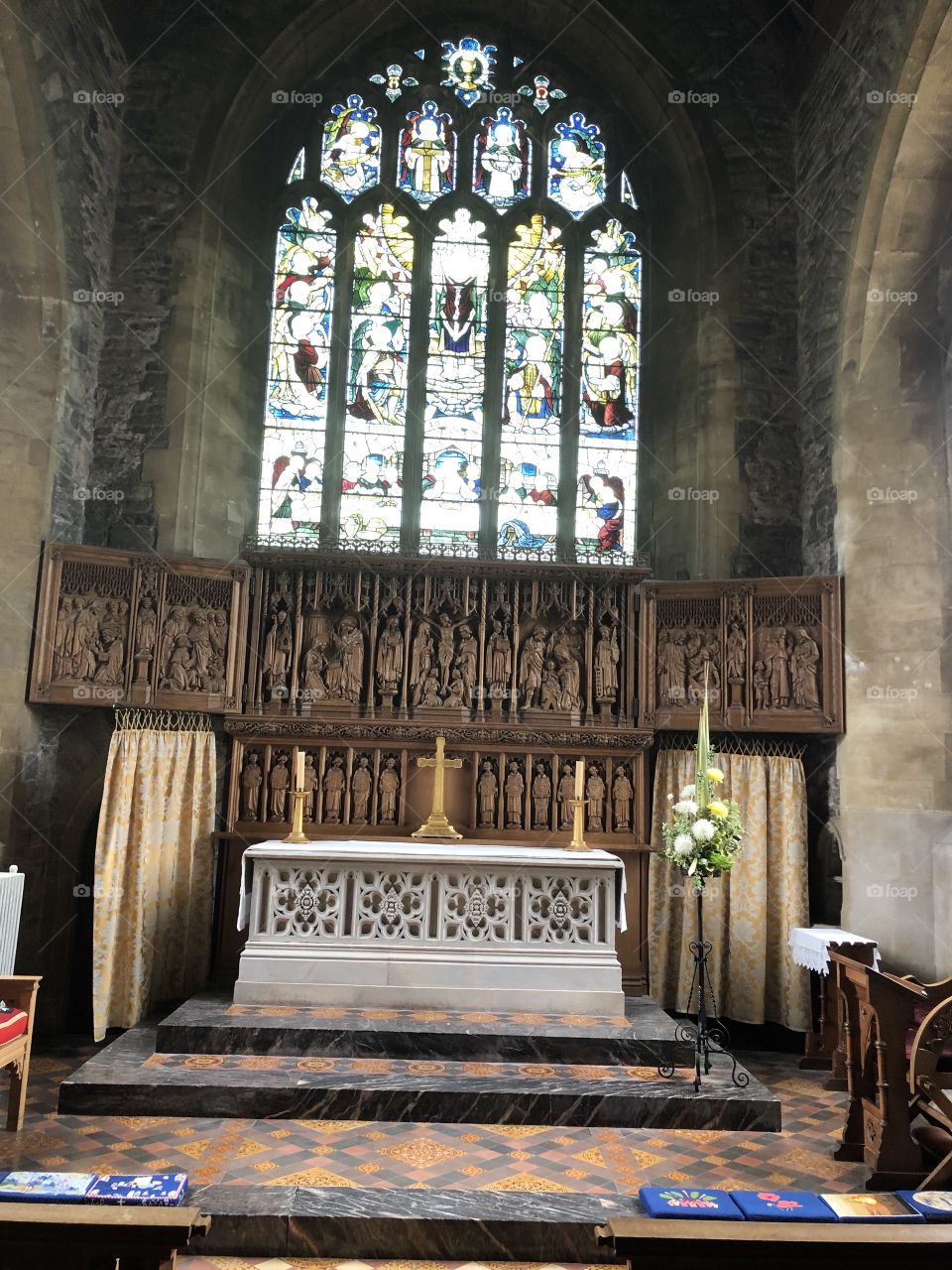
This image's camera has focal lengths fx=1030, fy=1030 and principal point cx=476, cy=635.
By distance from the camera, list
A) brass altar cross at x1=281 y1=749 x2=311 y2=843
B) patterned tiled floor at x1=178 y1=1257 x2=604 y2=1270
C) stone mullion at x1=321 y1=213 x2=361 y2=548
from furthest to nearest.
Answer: stone mullion at x1=321 y1=213 x2=361 y2=548 → brass altar cross at x1=281 y1=749 x2=311 y2=843 → patterned tiled floor at x1=178 y1=1257 x2=604 y2=1270

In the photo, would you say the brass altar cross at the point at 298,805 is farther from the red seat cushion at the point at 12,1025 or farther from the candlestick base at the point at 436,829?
the red seat cushion at the point at 12,1025

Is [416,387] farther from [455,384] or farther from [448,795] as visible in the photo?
[448,795]

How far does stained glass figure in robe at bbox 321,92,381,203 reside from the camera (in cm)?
1130

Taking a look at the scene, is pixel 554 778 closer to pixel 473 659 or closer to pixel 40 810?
pixel 473 659

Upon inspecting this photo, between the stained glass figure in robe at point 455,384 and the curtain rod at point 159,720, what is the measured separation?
2.91m

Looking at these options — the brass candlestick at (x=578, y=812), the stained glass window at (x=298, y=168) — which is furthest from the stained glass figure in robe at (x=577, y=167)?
the brass candlestick at (x=578, y=812)

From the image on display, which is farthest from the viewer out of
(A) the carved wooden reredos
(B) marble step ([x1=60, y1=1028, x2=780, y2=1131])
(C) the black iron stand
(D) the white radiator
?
(A) the carved wooden reredos

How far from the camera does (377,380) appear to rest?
429 inches

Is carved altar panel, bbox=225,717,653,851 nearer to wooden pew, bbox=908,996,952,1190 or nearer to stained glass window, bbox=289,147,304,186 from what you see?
wooden pew, bbox=908,996,952,1190

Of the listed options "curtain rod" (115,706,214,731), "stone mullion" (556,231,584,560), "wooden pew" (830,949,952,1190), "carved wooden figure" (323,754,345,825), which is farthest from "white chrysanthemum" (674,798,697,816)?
"curtain rod" (115,706,214,731)

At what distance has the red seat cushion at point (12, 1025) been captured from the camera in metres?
5.72

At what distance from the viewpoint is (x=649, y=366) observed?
1102cm

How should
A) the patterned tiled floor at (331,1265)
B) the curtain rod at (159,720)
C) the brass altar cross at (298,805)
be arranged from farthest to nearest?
the curtain rod at (159,720) → the brass altar cross at (298,805) → the patterned tiled floor at (331,1265)

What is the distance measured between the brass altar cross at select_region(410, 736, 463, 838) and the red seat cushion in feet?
11.0
